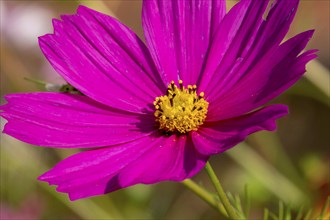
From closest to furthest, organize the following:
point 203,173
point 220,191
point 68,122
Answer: point 220,191 → point 68,122 → point 203,173

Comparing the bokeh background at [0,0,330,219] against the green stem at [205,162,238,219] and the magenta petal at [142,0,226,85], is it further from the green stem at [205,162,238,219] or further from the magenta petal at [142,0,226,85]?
the green stem at [205,162,238,219]

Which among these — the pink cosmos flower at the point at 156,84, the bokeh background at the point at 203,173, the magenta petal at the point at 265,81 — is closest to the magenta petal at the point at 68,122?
the pink cosmos flower at the point at 156,84

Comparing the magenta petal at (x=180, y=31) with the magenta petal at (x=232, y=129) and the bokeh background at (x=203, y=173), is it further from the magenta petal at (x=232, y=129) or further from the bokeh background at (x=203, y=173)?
the bokeh background at (x=203, y=173)

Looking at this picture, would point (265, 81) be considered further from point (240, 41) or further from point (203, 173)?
point (203, 173)

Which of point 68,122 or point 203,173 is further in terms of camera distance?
point 203,173

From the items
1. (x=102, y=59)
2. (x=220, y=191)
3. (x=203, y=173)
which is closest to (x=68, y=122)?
(x=102, y=59)

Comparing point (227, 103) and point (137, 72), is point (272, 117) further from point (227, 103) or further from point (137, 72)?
point (137, 72)
